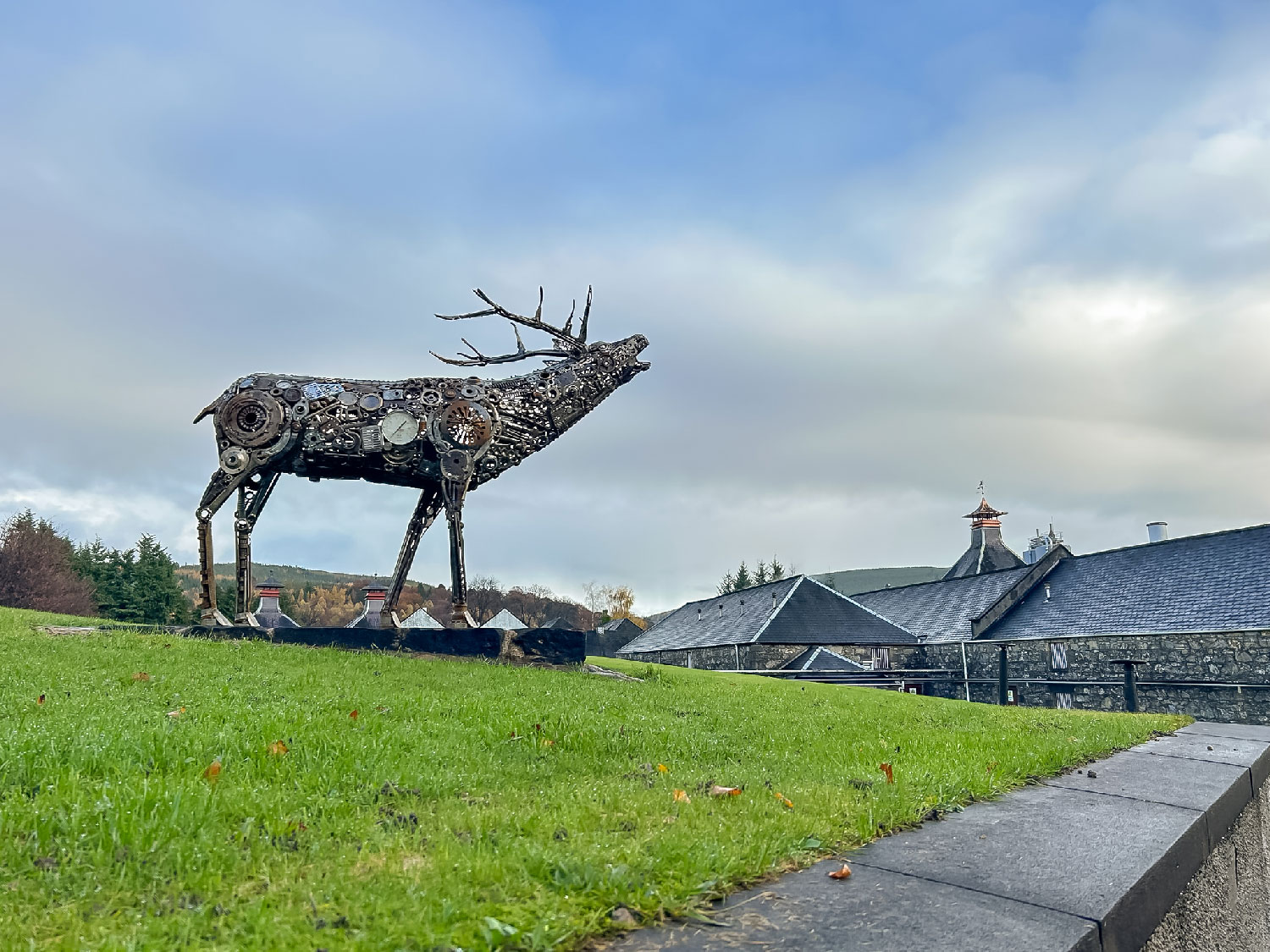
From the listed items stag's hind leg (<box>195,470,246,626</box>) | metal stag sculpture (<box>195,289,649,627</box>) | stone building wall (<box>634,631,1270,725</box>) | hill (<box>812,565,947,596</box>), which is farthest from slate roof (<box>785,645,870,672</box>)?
hill (<box>812,565,947,596</box>)

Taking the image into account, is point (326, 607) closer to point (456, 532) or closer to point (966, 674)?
point (966, 674)

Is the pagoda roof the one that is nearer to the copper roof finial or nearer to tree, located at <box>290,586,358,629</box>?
the copper roof finial

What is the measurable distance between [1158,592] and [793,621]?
1370 cm

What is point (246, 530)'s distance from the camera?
36.5ft

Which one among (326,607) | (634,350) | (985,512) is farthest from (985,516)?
(326,607)

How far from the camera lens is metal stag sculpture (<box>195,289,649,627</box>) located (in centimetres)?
1102

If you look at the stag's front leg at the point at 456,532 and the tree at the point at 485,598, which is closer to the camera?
the stag's front leg at the point at 456,532

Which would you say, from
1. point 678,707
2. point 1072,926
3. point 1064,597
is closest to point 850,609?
point 1064,597

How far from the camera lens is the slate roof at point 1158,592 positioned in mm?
26219

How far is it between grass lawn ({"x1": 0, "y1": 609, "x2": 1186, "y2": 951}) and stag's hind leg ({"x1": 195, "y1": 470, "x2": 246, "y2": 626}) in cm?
327

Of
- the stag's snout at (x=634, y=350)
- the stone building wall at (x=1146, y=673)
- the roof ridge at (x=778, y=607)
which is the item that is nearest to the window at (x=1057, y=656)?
the stone building wall at (x=1146, y=673)

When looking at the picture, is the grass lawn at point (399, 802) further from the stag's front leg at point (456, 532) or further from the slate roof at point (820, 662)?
the slate roof at point (820, 662)

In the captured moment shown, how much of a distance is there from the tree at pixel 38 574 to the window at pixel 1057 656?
44.7 m

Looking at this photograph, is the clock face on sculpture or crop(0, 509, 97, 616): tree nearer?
the clock face on sculpture
